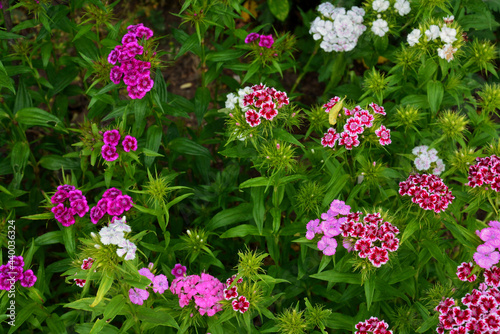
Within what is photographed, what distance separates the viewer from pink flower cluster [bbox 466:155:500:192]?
2.55m

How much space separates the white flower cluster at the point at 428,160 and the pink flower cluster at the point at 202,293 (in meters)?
1.53

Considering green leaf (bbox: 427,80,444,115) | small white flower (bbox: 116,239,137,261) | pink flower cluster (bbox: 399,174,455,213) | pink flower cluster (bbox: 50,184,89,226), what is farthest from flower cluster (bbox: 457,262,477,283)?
pink flower cluster (bbox: 50,184,89,226)

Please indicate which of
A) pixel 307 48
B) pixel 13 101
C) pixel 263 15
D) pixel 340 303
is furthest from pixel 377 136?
pixel 263 15

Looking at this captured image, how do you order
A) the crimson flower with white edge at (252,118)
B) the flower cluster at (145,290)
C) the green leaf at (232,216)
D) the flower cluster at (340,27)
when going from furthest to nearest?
the flower cluster at (340,27), the green leaf at (232,216), the crimson flower with white edge at (252,118), the flower cluster at (145,290)

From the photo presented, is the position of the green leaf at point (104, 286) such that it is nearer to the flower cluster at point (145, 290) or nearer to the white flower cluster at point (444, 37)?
the flower cluster at point (145, 290)

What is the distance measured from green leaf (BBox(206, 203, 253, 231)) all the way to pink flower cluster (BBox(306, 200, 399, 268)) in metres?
0.53

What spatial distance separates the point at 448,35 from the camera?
3100mm

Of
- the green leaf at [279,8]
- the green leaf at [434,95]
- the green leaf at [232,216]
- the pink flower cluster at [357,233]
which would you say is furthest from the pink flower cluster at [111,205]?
the green leaf at [279,8]

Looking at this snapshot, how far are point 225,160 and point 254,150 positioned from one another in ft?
3.53

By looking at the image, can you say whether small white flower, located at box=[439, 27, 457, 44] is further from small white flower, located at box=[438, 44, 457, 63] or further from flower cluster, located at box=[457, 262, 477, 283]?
flower cluster, located at box=[457, 262, 477, 283]

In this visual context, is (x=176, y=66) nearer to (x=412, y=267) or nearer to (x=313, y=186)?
(x=313, y=186)

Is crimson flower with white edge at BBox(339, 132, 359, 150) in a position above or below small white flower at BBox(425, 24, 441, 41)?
below

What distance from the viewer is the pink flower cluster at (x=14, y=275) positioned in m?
2.68

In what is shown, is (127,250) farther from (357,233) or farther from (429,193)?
(429,193)
